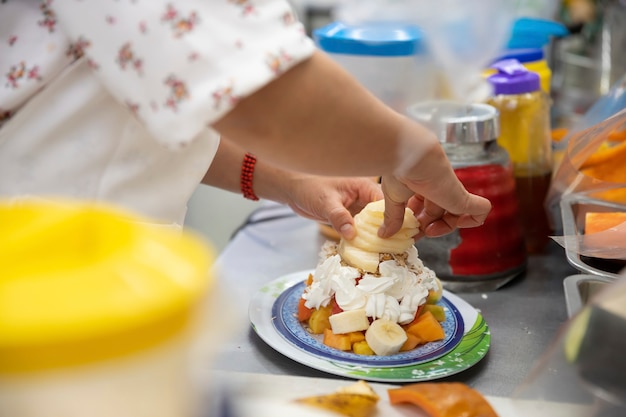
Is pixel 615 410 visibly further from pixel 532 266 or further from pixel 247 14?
pixel 532 266

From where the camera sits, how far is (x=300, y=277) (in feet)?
4.05

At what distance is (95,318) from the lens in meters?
0.32

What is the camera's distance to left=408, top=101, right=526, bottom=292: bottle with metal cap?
123 cm

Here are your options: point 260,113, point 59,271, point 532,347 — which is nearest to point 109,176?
point 260,113

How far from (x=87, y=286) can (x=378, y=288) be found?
72 centimetres

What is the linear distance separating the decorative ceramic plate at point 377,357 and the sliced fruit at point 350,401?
0.48 feet

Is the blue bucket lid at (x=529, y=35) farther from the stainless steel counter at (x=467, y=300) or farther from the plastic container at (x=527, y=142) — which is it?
the stainless steel counter at (x=467, y=300)

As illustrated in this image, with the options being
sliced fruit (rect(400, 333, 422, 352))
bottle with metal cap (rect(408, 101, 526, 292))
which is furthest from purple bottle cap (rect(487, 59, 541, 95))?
sliced fruit (rect(400, 333, 422, 352))

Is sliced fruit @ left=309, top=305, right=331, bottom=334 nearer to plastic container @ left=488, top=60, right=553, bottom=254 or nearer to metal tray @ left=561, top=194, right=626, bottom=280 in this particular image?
metal tray @ left=561, top=194, right=626, bottom=280

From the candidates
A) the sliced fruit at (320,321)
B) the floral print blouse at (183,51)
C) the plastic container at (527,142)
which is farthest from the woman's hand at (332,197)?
the floral print blouse at (183,51)

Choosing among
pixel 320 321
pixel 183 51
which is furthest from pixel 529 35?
pixel 183 51

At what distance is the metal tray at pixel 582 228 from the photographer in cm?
101

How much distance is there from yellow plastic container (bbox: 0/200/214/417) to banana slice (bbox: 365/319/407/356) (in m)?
0.61

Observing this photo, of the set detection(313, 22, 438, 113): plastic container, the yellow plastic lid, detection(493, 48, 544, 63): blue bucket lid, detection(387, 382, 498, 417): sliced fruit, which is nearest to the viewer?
the yellow plastic lid
